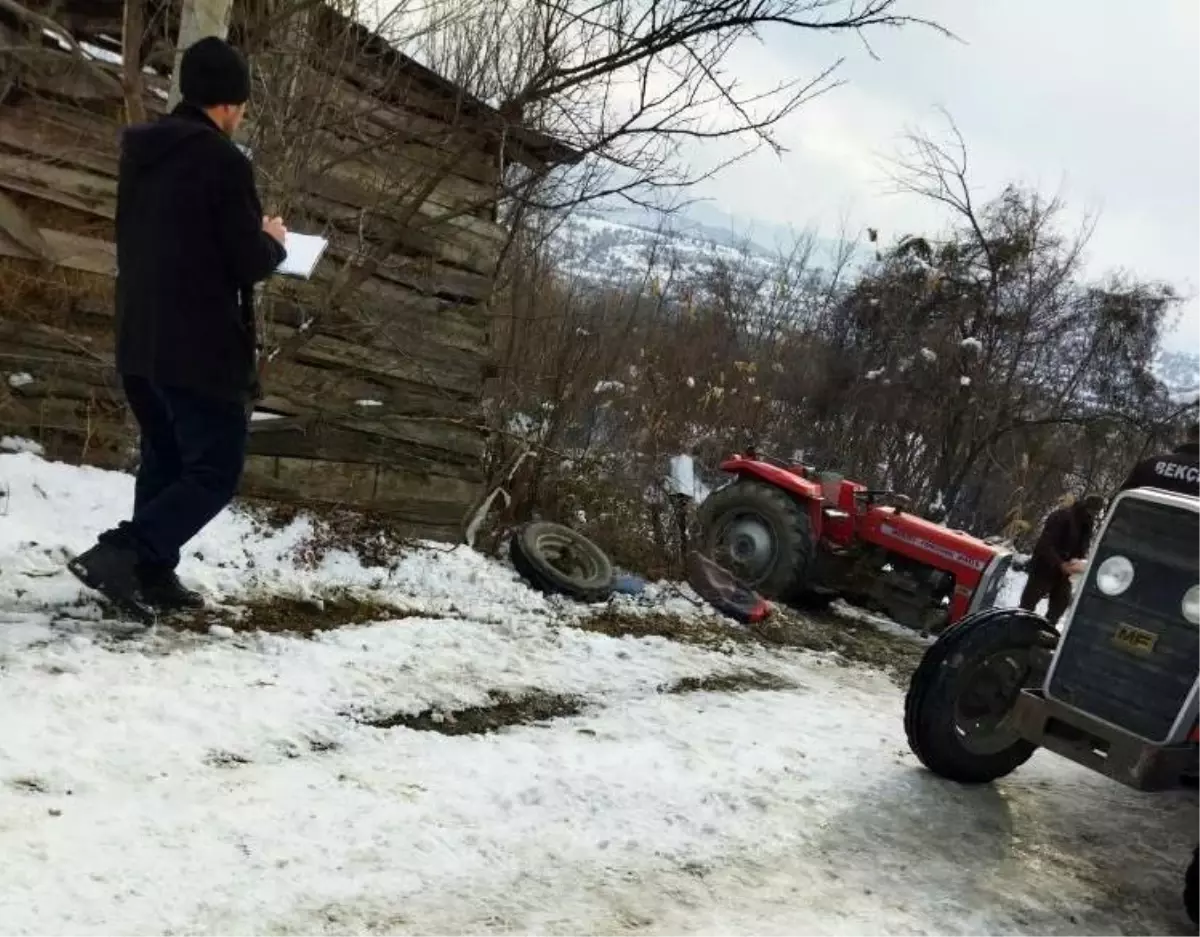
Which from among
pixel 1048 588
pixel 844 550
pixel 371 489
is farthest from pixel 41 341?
pixel 1048 588

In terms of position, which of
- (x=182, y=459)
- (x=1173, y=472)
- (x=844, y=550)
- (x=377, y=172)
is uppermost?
(x=377, y=172)

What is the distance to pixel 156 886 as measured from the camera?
2.35m

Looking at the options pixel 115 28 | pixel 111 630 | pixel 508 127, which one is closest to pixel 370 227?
pixel 508 127

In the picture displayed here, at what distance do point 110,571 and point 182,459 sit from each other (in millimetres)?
495

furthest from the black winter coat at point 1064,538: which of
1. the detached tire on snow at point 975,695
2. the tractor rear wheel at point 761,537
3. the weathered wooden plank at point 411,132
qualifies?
the weathered wooden plank at point 411,132

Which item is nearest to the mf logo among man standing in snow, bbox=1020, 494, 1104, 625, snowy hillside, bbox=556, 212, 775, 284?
man standing in snow, bbox=1020, 494, 1104, 625

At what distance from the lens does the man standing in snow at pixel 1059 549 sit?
33.2 feet

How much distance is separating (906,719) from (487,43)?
5.52 m

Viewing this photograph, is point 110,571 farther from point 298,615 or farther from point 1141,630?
point 1141,630

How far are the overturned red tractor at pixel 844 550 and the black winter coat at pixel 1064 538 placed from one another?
6.85 ft

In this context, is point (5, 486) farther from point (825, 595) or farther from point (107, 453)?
point (825, 595)

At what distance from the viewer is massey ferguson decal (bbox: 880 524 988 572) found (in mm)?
8133

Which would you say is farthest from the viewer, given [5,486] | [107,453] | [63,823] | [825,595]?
[825,595]

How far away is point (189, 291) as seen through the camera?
146 inches
